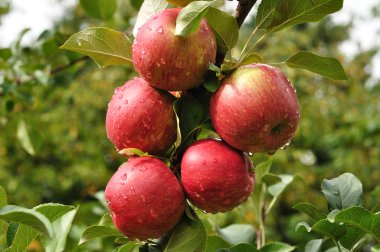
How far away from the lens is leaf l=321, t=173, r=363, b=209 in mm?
742

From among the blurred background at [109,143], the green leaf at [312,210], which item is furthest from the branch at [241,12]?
the blurred background at [109,143]

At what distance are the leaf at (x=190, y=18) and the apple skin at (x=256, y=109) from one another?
92 millimetres

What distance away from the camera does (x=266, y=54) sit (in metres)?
5.87

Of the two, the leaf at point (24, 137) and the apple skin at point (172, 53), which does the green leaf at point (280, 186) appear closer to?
the apple skin at point (172, 53)

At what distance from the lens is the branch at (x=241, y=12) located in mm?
720

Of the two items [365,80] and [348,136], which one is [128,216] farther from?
[365,80]

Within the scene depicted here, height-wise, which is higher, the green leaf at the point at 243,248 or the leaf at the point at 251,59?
the leaf at the point at 251,59

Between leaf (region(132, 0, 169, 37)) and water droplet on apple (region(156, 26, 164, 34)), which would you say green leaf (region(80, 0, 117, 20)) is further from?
water droplet on apple (region(156, 26, 164, 34))

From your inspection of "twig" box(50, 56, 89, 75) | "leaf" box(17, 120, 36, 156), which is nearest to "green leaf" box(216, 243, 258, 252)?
"twig" box(50, 56, 89, 75)

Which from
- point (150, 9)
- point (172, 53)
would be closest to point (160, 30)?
point (172, 53)

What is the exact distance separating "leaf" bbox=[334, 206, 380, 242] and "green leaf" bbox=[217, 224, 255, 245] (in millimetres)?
433

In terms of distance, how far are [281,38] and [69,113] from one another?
2550 mm

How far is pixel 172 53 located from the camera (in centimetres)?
67

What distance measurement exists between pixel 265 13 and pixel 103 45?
234 mm
